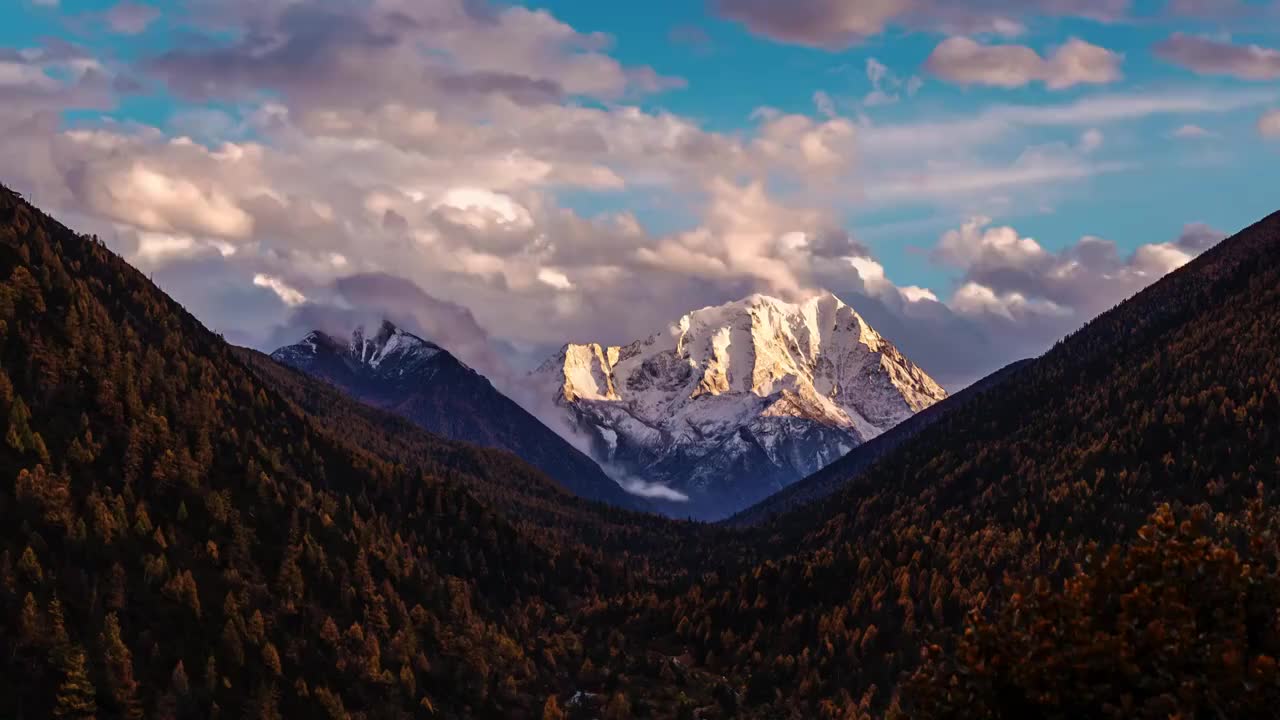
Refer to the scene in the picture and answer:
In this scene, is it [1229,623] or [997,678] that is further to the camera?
[997,678]

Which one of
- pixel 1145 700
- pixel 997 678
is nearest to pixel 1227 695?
pixel 1145 700

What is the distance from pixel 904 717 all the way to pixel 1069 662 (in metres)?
9.99

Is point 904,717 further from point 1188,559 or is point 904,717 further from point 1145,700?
point 1188,559

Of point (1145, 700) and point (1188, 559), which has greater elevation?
Answer: point (1188, 559)

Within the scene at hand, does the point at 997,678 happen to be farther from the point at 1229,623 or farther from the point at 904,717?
the point at 1229,623

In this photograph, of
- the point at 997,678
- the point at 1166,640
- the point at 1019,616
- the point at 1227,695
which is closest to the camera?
the point at 1227,695

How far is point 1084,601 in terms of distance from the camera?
241 feet

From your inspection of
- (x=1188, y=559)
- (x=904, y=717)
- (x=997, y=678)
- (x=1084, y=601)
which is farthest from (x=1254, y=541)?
(x=904, y=717)

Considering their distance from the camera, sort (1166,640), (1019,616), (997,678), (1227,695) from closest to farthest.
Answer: (1227,695) → (1166,640) → (997,678) → (1019,616)

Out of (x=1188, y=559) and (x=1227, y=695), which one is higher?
(x=1188, y=559)

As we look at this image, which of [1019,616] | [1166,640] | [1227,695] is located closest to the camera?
[1227,695]

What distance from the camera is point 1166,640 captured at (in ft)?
222

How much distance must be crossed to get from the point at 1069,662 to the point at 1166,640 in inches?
218

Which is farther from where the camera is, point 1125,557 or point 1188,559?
point 1125,557
